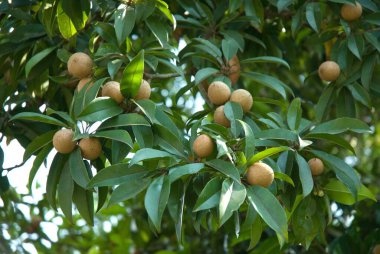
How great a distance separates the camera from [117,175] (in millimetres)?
1575

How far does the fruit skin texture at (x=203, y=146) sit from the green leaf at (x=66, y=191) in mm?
307

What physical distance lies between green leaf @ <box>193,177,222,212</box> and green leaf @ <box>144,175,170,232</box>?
0.22 ft

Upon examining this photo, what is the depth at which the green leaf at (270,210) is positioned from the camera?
4.72ft

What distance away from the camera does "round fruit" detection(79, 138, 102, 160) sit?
1.64 m

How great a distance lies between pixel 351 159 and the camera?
3980mm

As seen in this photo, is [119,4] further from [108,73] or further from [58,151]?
[58,151]

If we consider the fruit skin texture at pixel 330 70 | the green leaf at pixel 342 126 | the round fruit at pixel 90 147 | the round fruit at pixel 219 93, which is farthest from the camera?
the fruit skin texture at pixel 330 70

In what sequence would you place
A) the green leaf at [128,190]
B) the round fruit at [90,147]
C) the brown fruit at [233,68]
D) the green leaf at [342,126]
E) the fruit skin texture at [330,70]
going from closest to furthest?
the green leaf at [128,190], the round fruit at [90,147], the green leaf at [342,126], the brown fruit at [233,68], the fruit skin texture at [330,70]

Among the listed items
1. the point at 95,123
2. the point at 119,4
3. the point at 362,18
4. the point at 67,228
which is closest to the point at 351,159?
the point at 67,228

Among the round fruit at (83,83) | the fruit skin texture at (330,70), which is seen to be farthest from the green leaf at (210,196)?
the fruit skin texture at (330,70)

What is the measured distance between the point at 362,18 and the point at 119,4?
77 centimetres

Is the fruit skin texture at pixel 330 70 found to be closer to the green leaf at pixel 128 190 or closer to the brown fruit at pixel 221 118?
the brown fruit at pixel 221 118

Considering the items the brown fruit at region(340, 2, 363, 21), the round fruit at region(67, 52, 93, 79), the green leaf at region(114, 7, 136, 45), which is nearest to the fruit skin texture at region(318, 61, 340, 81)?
the brown fruit at region(340, 2, 363, 21)

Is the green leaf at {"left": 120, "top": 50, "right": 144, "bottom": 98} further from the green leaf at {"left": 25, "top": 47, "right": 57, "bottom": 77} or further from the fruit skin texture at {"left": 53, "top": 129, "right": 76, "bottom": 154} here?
the green leaf at {"left": 25, "top": 47, "right": 57, "bottom": 77}
